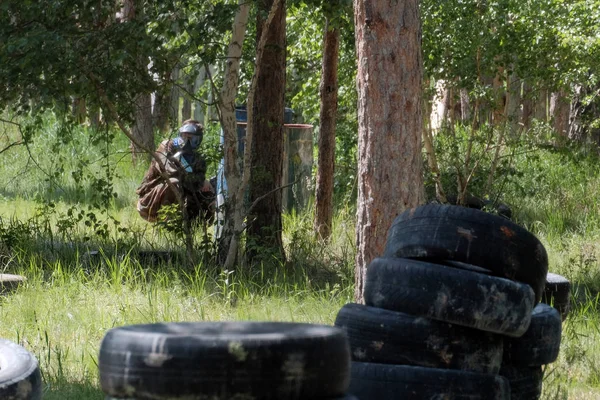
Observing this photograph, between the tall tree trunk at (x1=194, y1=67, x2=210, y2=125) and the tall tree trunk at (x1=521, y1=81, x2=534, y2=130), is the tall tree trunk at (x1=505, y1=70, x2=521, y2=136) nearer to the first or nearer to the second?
the tall tree trunk at (x1=521, y1=81, x2=534, y2=130)

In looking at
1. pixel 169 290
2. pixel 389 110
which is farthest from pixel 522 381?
pixel 169 290

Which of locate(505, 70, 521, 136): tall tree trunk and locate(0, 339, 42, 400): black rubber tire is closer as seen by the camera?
locate(0, 339, 42, 400): black rubber tire

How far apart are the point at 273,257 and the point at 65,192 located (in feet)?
26.9

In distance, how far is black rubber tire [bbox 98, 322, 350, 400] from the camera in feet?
12.0

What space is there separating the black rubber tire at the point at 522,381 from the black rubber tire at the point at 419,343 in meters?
0.38

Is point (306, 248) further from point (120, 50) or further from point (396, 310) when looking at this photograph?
point (396, 310)

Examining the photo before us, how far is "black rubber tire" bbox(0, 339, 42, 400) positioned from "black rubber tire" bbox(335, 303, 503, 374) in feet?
5.65

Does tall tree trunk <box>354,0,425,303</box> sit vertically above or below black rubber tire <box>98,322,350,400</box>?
above

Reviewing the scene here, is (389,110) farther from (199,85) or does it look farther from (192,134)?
(199,85)

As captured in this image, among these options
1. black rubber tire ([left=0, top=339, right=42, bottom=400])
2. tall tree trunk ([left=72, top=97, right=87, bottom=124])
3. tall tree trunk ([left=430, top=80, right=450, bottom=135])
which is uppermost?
tall tree trunk ([left=430, top=80, right=450, bottom=135])

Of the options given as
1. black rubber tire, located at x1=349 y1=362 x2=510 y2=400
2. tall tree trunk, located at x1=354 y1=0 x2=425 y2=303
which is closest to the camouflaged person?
tall tree trunk, located at x1=354 y1=0 x2=425 y2=303

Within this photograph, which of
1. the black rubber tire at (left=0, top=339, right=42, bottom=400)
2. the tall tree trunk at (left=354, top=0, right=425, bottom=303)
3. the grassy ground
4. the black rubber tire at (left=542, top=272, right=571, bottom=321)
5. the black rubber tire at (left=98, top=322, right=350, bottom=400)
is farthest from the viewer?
the black rubber tire at (left=542, top=272, right=571, bottom=321)

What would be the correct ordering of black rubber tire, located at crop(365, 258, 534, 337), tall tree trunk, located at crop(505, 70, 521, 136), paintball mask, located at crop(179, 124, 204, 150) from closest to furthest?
black rubber tire, located at crop(365, 258, 534, 337) → tall tree trunk, located at crop(505, 70, 521, 136) → paintball mask, located at crop(179, 124, 204, 150)

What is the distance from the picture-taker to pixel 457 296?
5277mm
